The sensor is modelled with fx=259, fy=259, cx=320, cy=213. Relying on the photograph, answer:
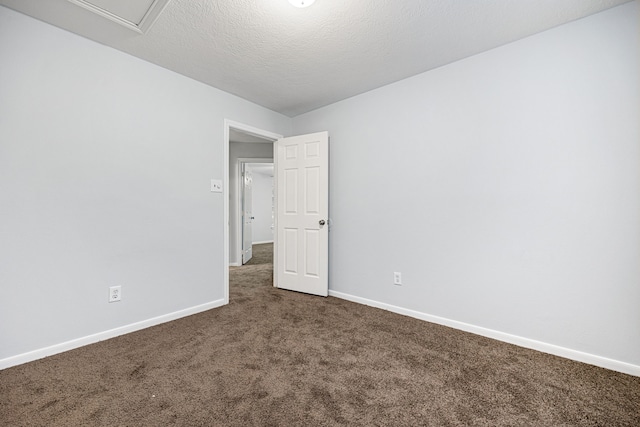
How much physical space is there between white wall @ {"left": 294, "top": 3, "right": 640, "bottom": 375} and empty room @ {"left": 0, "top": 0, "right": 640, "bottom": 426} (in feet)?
0.05

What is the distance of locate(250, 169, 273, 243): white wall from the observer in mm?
8819

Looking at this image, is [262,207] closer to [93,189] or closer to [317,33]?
[93,189]

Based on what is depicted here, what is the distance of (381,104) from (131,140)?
8.17 ft

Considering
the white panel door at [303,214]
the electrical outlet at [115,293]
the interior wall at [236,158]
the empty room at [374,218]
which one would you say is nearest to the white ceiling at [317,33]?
the empty room at [374,218]

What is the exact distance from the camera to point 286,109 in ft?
11.6

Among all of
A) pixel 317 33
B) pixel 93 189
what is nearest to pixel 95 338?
pixel 93 189

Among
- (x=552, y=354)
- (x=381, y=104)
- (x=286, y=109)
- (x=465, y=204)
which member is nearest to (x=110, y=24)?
(x=286, y=109)

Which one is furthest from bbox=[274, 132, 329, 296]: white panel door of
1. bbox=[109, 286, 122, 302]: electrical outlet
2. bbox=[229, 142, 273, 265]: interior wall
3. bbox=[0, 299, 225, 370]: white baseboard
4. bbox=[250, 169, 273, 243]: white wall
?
bbox=[250, 169, 273, 243]: white wall

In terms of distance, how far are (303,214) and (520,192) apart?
2.24 metres

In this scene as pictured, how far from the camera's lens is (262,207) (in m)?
9.09

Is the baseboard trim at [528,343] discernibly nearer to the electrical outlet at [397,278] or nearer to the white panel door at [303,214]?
the electrical outlet at [397,278]

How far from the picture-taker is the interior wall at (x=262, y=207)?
8820 millimetres

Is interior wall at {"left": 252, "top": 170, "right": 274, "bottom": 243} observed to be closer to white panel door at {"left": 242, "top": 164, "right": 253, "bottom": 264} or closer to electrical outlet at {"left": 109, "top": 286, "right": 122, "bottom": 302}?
white panel door at {"left": 242, "top": 164, "right": 253, "bottom": 264}

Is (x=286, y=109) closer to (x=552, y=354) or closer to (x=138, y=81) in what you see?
(x=138, y=81)
